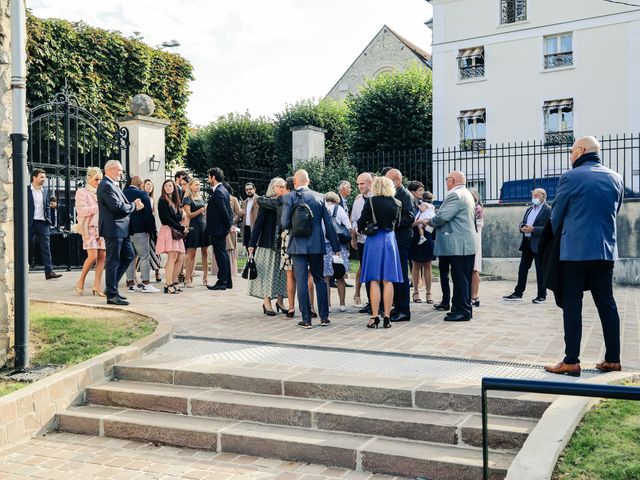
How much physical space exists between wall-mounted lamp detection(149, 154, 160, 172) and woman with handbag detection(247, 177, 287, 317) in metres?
6.04

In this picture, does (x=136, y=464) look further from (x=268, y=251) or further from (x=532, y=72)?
(x=532, y=72)

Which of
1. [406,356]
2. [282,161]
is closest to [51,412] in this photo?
[406,356]

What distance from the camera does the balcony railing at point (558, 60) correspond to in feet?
A: 88.7

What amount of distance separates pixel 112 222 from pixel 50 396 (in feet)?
12.6

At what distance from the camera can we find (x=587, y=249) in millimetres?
5402

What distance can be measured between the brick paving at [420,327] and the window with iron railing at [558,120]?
1745 centimetres

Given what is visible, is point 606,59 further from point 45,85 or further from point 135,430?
point 135,430

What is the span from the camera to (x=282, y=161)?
30.2 m

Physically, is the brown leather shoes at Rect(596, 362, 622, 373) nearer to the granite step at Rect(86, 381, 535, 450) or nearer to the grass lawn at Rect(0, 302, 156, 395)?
the granite step at Rect(86, 381, 535, 450)

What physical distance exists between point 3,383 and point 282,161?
2481 centimetres

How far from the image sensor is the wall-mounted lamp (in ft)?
45.6

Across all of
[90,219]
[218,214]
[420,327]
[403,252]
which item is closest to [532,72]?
[218,214]

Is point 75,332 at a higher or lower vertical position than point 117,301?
lower

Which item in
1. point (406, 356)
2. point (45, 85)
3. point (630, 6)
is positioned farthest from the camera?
point (630, 6)
